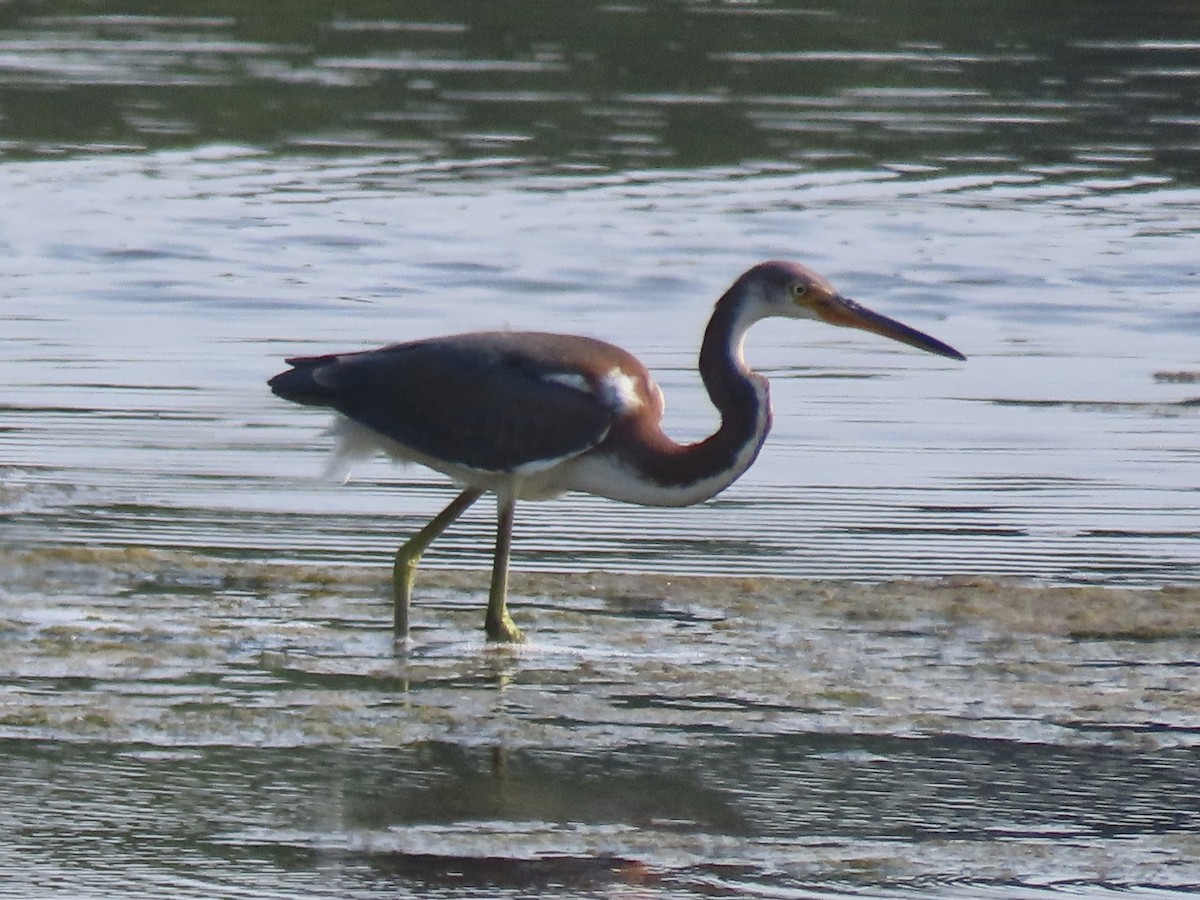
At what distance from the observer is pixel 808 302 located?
26.7 feet

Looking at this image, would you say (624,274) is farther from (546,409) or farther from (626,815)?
(626,815)

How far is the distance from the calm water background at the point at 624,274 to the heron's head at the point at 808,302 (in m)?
0.86

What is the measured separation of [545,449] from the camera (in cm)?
779

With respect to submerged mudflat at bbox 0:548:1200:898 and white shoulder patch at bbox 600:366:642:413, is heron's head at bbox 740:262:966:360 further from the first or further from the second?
submerged mudflat at bbox 0:548:1200:898

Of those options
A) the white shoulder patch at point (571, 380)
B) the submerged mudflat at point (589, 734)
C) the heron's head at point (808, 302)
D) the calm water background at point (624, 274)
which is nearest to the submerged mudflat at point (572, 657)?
the submerged mudflat at point (589, 734)

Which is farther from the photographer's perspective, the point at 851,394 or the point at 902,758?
the point at 851,394

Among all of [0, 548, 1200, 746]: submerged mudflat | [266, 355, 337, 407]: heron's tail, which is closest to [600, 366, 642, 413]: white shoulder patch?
[0, 548, 1200, 746]: submerged mudflat

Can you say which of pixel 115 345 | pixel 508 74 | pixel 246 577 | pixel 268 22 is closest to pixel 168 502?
pixel 246 577

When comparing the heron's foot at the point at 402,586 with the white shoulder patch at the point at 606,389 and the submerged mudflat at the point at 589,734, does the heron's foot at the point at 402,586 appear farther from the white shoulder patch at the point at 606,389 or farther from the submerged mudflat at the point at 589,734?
the white shoulder patch at the point at 606,389

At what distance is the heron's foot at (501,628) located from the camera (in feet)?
25.1

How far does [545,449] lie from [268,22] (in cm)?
2115

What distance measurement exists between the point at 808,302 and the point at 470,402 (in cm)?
110

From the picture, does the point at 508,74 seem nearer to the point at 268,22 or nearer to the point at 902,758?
the point at 268,22

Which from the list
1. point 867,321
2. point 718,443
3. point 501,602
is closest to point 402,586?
point 501,602
